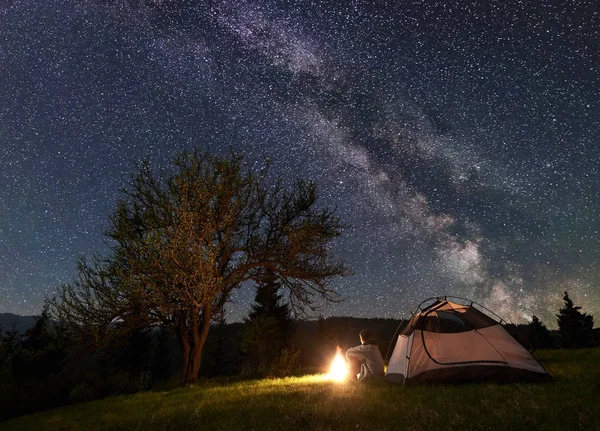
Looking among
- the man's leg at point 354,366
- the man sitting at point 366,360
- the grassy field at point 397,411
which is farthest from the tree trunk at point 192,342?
the man sitting at point 366,360

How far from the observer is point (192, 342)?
60.2ft

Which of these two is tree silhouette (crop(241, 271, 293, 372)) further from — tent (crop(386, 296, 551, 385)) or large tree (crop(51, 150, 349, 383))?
tent (crop(386, 296, 551, 385))

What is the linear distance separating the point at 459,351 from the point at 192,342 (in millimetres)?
13687

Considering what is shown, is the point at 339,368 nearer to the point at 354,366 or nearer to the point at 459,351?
the point at 354,366

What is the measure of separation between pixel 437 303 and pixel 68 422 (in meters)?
11.3

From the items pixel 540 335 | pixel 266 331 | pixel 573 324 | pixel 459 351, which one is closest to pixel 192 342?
pixel 459 351

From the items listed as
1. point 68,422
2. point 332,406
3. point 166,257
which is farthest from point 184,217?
point 332,406

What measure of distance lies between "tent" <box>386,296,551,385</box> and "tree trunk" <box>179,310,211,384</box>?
10447 millimetres

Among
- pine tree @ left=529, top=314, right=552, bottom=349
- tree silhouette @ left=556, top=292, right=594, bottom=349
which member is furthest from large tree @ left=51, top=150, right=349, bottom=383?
pine tree @ left=529, top=314, right=552, bottom=349

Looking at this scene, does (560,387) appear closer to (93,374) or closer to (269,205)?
(269,205)

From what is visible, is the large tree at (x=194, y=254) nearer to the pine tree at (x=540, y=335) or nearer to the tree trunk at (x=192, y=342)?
the tree trunk at (x=192, y=342)

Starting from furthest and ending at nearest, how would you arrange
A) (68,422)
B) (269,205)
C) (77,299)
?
1. (269,205)
2. (77,299)
3. (68,422)

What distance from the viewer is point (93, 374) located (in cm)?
1695

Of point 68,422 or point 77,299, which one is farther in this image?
point 77,299
